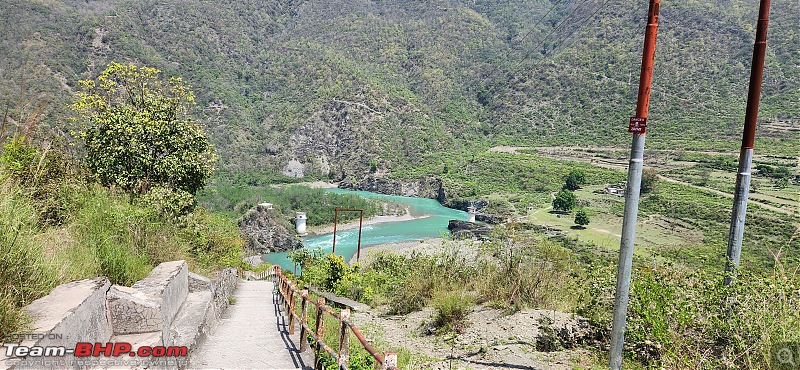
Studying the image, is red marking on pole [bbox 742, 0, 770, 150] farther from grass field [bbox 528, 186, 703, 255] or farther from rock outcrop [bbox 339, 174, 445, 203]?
rock outcrop [bbox 339, 174, 445, 203]

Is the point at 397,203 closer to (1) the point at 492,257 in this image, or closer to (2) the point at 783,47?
(2) the point at 783,47

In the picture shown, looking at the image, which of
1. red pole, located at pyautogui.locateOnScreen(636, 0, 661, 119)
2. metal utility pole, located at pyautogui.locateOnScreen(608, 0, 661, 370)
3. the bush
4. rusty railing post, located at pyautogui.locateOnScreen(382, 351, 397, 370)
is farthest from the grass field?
rusty railing post, located at pyautogui.locateOnScreen(382, 351, 397, 370)

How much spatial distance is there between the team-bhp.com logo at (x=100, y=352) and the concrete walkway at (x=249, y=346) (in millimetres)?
483

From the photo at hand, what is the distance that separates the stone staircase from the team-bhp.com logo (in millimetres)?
10

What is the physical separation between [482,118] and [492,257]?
9519 centimetres

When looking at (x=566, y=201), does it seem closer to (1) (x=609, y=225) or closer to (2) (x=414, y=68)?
(1) (x=609, y=225)

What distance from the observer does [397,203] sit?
7594cm

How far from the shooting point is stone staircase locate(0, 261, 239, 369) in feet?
9.84

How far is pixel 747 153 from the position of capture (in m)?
4.50

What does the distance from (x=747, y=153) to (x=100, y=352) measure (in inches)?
236

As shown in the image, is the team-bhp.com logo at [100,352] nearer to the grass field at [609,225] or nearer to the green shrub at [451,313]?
the green shrub at [451,313]

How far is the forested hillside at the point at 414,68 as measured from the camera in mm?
58562

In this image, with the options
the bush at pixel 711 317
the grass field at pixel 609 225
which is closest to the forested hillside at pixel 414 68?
the grass field at pixel 609 225

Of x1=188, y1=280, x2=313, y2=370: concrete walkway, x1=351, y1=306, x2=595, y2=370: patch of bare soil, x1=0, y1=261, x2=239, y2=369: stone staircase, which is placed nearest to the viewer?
x1=0, y1=261, x2=239, y2=369: stone staircase
